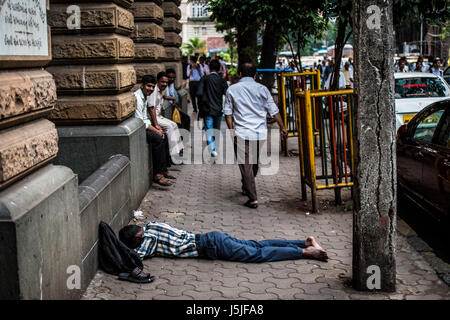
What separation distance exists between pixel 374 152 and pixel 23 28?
282cm

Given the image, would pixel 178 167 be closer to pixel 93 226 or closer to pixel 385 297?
pixel 93 226

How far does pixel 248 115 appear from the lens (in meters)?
8.45

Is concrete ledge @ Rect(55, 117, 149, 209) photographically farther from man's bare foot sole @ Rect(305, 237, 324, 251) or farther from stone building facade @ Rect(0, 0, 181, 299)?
man's bare foot sole @ Rect(305, 237, 324, 251)

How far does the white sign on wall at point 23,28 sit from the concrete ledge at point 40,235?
0.85 metres

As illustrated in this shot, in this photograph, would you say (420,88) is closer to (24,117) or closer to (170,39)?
(170,39)

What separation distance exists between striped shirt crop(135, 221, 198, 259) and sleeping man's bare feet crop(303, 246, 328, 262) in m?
1.07

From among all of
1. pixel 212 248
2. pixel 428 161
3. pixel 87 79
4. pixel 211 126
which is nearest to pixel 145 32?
pixel 211 126

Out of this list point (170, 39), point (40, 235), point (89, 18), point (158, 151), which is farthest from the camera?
point (170, 39)

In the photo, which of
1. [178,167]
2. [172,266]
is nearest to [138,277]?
[172,266]

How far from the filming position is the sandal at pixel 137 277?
5539 mm

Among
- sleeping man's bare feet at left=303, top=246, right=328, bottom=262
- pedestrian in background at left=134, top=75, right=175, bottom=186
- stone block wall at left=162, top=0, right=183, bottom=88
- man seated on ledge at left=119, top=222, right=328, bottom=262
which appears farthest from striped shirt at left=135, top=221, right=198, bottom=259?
stone block wall at left=162, top=0, right=183, bottom=88

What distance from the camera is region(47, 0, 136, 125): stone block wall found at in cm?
755

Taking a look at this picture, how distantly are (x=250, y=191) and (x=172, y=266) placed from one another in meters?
2.55

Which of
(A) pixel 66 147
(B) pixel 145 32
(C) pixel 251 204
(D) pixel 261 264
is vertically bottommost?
(D) pixel 261 264
